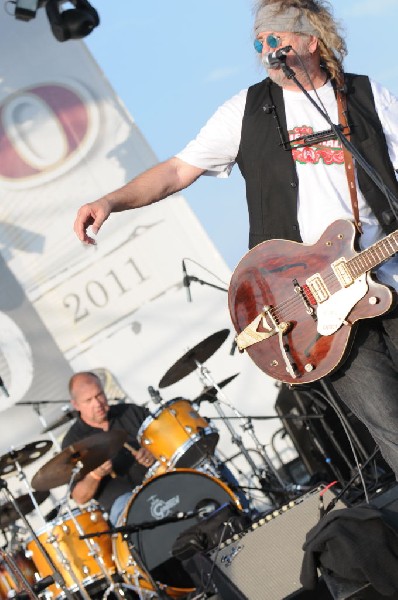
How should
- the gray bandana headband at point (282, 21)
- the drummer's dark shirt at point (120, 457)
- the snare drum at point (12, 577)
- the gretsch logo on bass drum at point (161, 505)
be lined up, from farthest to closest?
the snare drum at point (12, 577) < the drummer's dark shirt at point (120, 457) < the gretsch logo on bass drum at point (161, 505) < the gray bandana headband at point (282, 21)

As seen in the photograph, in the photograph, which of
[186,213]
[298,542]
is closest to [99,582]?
[298,542]

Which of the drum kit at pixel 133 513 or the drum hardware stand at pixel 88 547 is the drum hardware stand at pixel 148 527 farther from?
the drum hardware stand at pixel 88 547

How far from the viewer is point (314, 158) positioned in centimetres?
354

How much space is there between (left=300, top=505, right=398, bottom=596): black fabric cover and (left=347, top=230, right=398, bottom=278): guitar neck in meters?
0.84

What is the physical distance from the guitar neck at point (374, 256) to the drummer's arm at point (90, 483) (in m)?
3.79

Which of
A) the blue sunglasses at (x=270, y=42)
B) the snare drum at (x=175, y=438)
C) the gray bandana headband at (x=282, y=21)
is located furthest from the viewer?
the snare drum at (x=175, y=438)

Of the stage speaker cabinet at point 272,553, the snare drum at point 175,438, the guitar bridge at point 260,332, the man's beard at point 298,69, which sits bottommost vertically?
the stage speaker cabinet at point 272,553

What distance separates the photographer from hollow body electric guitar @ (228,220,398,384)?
3.30 metres

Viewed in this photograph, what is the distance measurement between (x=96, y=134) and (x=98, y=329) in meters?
1.90

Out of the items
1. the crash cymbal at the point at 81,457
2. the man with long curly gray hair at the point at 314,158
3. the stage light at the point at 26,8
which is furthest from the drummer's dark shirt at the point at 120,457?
the stage light at the point at 26,8

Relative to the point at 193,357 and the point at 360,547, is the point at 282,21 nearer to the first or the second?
the point at 360,547

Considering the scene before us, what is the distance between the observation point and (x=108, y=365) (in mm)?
8805

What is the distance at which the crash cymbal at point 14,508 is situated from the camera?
735 cm

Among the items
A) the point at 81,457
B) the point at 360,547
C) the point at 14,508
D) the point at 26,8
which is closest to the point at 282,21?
the point at 360,547
